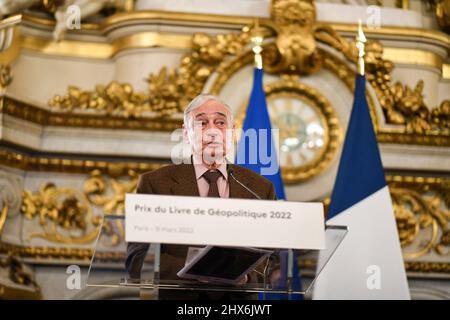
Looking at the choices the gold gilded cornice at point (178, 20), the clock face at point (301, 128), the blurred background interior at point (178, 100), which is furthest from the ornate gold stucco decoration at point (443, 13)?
the clock face at point (301, 128)

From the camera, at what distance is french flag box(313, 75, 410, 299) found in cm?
506

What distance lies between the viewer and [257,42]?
18.0 feet

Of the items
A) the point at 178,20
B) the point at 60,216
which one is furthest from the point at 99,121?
the point at 178,20

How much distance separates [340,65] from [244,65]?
51cm

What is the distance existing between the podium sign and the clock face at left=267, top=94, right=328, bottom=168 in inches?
115

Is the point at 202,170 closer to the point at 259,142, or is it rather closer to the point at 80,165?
the point at 259,142

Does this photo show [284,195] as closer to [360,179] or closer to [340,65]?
[360,179]

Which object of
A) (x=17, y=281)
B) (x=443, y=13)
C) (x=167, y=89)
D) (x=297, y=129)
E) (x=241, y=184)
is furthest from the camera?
(x=443, y=13)

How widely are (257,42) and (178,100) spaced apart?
504 millimetres

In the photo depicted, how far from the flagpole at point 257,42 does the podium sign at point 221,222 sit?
2727 millimetres
